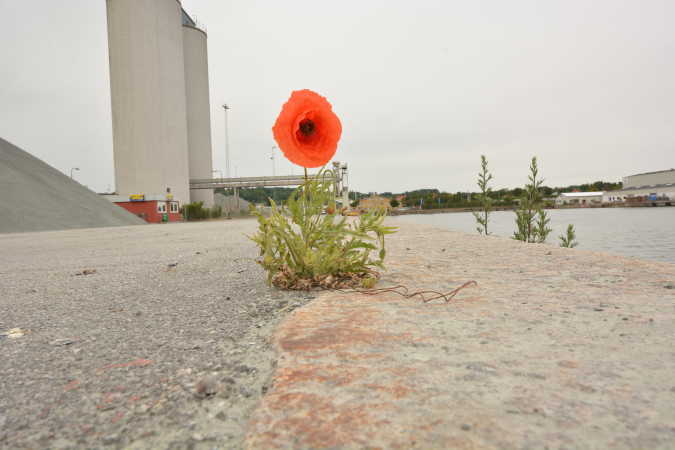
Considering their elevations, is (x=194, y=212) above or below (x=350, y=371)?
above

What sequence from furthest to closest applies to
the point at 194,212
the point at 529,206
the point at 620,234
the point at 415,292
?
the point at 194,212 → the point at 620,234 → the point at 529,206 → the point at 415,292

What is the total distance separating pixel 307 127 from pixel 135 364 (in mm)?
1249

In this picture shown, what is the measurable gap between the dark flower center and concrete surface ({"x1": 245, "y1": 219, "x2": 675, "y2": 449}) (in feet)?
2.68

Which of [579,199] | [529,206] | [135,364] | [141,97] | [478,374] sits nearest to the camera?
[478,374]

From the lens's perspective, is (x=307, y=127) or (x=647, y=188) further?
(x=647, y=188)

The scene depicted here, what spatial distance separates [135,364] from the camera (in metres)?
0.93

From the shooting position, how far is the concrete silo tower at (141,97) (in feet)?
93.8

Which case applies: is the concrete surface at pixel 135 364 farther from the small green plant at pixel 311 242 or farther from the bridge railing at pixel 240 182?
the bridge railing at pixel 240 182

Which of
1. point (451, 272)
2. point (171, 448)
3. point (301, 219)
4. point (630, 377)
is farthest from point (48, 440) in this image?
point (451, 272)

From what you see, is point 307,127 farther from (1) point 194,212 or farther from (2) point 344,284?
(1) point 194,212

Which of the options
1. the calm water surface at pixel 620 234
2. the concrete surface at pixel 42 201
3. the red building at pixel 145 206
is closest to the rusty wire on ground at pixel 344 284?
the calm water surface at pixel 620 234

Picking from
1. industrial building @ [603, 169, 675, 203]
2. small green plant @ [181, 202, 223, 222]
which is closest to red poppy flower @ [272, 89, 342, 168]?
small green plant @ [181, 202, 223, 222]

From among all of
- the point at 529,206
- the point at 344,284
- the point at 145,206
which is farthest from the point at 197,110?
the point at 344,284

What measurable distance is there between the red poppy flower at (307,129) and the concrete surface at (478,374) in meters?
0.70
